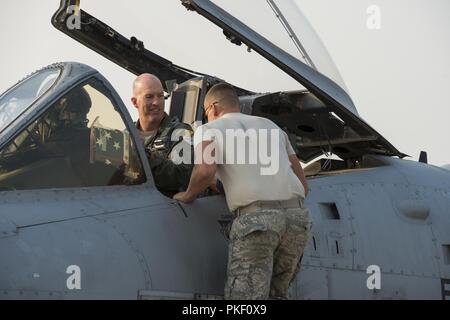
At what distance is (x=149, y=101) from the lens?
642cm

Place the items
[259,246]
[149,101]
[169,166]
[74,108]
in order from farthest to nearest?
[149,101]
[169,166]
[74,108]
[259,246]

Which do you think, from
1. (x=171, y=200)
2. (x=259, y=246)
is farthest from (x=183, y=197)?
(x=259, y=246)

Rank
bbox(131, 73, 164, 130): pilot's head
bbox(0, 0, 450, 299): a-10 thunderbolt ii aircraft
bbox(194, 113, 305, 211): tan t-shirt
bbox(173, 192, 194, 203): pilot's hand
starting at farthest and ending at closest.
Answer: bbox(131, 73, 164, 130): pilot's head → bbox(173, 192, 194, 203): pilot's hand → bbox(194, 113, 305, 211): tan t-shirt → bbox(0, 0, 450, 299): a-10 thunderbolt ii aircraft

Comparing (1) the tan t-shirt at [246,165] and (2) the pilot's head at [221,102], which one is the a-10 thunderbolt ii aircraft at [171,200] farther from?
(2) the pilot's head at [221,102]

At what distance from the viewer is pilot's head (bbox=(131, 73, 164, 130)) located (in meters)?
6.43

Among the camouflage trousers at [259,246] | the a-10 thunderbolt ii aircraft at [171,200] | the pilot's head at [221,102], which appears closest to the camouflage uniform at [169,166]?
the a-10 thunderbolt ii aircraft at [171,200]

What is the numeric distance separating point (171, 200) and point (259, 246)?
708 mm

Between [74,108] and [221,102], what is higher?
[221,102]

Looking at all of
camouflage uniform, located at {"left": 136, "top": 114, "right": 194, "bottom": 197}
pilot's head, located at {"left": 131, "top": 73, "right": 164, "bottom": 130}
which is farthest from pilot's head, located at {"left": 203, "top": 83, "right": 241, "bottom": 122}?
pilot's head, located at {"left": 131, "top": 73, "right": 164, "bottom": 130}

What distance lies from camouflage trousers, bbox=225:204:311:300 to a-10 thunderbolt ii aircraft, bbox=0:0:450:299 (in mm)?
289

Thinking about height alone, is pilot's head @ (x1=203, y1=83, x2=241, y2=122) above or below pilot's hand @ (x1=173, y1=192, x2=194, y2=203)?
above

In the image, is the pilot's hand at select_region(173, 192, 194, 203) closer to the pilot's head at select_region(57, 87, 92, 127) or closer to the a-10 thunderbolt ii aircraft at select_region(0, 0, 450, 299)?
the a-10 thunderbolt ii aircraft at select_region(0, 0, 450, 299)

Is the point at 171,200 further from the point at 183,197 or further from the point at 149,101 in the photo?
the point at 149,101
